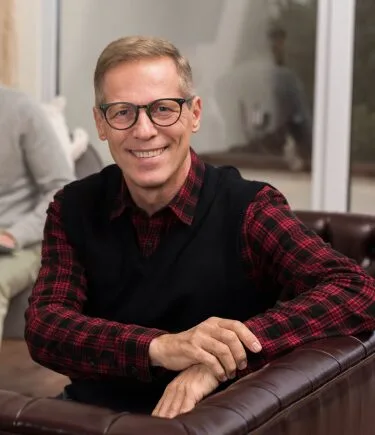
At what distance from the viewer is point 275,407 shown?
1.33 meters

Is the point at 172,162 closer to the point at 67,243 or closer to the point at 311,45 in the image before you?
the point at 67,243

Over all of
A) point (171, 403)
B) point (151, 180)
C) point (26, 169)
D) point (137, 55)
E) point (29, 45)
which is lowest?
point (171, 403)

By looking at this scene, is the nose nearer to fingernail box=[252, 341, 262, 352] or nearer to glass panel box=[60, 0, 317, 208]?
fingernail box=[252, 341, 262, 352]

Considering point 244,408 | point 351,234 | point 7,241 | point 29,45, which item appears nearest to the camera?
point 244,408

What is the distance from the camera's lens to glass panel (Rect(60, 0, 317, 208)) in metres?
3.82

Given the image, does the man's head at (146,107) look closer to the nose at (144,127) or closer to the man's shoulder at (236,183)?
the nose at (144,127)

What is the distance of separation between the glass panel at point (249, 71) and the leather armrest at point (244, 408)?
2.36m

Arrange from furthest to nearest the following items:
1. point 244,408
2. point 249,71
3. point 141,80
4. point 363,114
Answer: point 249,71 → point 363,114 → point 141,80 → point 244,408

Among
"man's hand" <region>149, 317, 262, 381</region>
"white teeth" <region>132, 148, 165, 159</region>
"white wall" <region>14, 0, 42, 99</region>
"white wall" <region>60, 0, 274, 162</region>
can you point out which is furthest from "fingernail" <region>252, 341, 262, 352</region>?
"white wall" <region>14, 0, 42, 99</region>

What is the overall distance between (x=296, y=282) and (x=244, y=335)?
23 centimetres

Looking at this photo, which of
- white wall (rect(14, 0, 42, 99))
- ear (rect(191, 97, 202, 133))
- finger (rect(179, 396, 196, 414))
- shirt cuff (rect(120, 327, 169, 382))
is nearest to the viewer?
finger (rect(179, 396, 196, 414))

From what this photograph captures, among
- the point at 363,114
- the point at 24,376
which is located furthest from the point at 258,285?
the point at 363,114

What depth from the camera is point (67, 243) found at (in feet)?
6.09

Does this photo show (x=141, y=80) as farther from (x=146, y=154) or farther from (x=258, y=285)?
(x=258, y=285)
